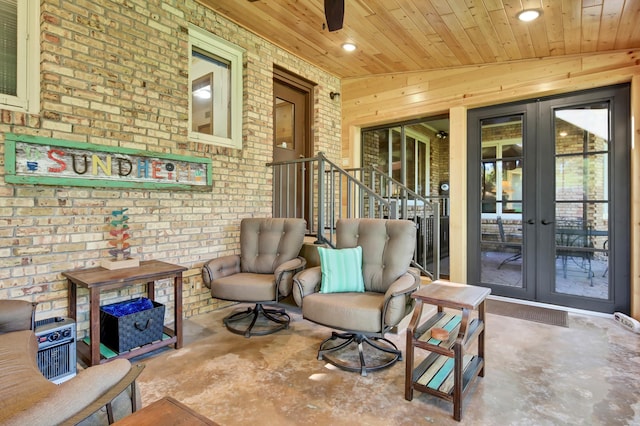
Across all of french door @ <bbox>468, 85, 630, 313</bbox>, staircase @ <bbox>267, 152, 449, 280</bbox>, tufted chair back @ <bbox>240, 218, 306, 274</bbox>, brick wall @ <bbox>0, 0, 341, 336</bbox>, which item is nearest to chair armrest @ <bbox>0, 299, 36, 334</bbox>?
brick wall @ <bbox>0, 0, 341, 336</bbox>

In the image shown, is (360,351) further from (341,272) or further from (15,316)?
(15,316)

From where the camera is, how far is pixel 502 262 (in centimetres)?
Result: 421

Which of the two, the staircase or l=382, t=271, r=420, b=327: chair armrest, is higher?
the staircase

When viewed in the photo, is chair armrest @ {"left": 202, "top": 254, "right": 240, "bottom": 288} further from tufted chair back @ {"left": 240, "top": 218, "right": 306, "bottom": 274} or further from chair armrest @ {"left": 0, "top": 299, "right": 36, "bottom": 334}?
chair armrest @ {"left": 0, "top": 299, "right": 36, "bottom": 334}

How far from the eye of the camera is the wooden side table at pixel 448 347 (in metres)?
1.87

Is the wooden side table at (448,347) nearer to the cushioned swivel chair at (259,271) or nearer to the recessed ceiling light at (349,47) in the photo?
the cushioned swivel chair at (259,271)

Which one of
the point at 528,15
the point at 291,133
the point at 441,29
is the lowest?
the point at 291,133

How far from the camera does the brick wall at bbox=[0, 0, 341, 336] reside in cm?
250

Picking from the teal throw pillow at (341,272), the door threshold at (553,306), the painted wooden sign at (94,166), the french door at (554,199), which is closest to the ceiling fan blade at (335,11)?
the teal throw pillow at (341,272)

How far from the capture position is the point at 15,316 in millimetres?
1893

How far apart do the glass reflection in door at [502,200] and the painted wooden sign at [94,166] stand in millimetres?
3432

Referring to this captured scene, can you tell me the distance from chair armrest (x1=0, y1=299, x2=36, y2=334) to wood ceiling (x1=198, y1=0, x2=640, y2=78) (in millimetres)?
3191

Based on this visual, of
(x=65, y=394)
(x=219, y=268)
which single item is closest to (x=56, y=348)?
(x=219, y=268)

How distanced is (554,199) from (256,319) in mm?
3561
